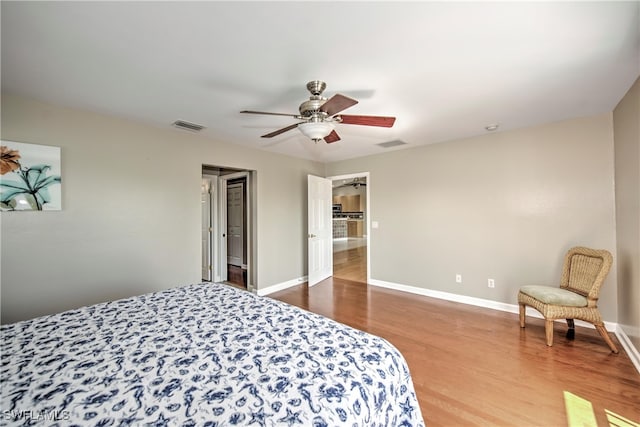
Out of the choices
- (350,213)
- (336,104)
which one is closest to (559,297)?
(336,104)

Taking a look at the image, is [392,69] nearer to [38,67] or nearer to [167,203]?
[38,67]

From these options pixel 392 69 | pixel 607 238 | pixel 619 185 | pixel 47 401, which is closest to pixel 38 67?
pixel 47 401

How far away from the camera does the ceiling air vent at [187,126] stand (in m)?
3.03

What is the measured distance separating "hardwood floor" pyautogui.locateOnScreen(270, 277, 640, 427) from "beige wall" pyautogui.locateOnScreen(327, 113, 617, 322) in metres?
0.62

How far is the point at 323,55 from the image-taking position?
1754 millimetres

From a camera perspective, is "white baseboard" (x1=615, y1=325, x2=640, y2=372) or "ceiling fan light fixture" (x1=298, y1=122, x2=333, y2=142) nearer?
"ceiling fan light fixture" (x1=298, y1=122, x2=333, y2=142)

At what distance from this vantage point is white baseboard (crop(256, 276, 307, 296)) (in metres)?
4.27

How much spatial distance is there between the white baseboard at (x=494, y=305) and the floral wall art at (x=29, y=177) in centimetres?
444

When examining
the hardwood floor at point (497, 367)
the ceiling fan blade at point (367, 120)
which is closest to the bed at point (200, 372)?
the hardwood floor at point (497, 367)

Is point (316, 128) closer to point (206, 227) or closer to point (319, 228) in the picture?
point (319, 228)

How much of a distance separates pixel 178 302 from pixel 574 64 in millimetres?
3374

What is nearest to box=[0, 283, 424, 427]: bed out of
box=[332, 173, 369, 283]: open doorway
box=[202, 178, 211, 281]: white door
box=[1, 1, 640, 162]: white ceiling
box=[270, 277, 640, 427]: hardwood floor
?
box=[270, 277, 640, 427]: hardwood floor

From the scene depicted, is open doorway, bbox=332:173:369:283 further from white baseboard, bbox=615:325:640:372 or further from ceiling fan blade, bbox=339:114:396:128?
ceiling fan blade, bbox=339:114:396:128

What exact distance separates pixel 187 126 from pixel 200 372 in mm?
2903
